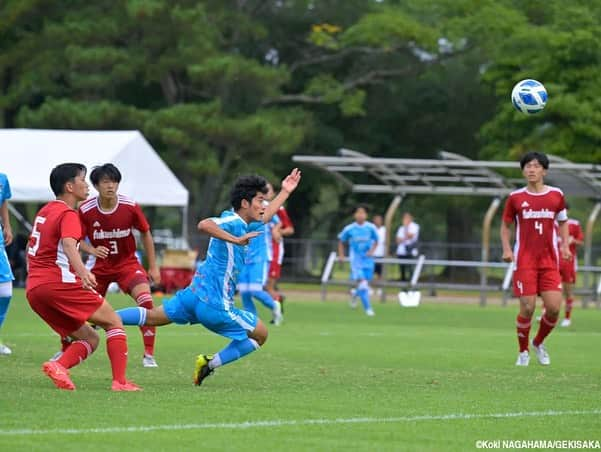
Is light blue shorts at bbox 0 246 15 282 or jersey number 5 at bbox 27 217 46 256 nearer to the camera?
jersey number 5 at bbox 27 217 46 256

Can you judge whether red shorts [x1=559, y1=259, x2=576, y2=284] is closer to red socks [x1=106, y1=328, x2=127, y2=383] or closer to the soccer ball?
the soccer ball

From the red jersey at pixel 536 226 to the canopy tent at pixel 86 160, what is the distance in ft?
55.3

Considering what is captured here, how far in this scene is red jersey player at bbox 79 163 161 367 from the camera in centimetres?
1285

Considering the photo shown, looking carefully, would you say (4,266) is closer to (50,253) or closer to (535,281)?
(50,253)

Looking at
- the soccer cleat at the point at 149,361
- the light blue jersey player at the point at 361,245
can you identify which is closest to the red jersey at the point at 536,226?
the soccer cleat at the point at 149,361

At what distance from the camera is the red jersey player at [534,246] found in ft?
46.0

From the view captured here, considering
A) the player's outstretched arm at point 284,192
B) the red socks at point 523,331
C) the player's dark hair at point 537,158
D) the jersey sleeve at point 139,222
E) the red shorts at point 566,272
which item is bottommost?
the red shorts at point 566,272

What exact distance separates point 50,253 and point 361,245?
55.9 ft

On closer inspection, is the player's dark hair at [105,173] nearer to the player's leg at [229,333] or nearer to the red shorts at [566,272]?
the player's leg at [229,333]

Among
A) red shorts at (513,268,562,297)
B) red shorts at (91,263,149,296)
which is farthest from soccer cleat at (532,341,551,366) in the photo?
red shorts at (91,263,149,296)

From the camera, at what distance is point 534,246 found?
14.1 m

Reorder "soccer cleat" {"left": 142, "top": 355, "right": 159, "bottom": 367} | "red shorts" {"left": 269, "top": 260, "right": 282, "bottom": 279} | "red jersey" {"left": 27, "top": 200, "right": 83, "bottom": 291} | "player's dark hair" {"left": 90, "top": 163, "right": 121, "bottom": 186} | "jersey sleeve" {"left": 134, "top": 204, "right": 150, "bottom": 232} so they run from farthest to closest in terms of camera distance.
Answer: "red shorts" {"left": 269, "top": 260, "right": 282, "bottom": 279}
"soccer cleat" {"left": 142, "top": 355, "right": 159, "bottom": 367}
"jersey sleeve" {"left": 134, "top": 204, "right": 150, "bottom": 232}
"player's dark hair" {"left": 90, "top": 163, "right": 121, "bottom": 186}
"red jersey" {"left": 27, "top": 200, "right": 83, "bottom": 291}

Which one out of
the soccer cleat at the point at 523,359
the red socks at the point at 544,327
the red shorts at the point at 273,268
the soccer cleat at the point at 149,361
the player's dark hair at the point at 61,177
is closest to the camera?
the player's dark hair at the point at 61,177

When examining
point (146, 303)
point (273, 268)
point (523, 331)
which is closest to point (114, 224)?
point (146, 303)
